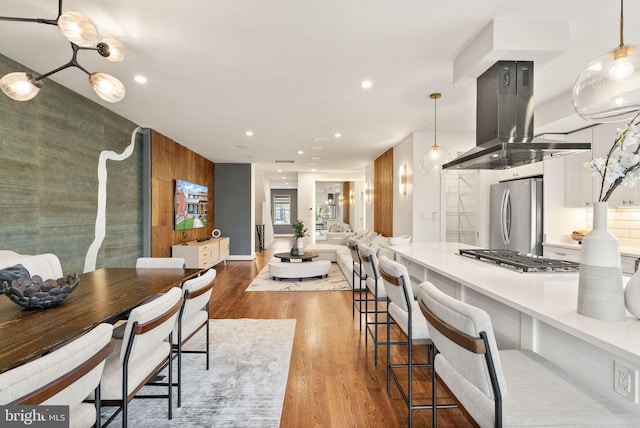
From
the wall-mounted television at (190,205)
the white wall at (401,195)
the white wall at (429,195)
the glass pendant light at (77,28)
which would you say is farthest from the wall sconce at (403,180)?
the glass pendant light at (77,28)

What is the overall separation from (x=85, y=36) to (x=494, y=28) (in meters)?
2.52

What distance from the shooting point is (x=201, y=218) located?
7.24 m

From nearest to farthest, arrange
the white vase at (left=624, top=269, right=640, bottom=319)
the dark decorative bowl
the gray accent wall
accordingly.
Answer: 1. the white vase at (left=624, top=269, right=640, bottom=319)
2. the dark decorative bowl
3. the gray accent wall

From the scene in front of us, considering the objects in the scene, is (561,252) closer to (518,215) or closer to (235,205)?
(518,215)

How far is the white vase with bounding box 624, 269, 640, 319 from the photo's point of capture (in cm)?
109

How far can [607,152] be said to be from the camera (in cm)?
356

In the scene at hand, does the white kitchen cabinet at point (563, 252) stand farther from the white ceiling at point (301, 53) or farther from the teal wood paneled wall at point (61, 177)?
the teal wood paneled wall at point (61, 177)

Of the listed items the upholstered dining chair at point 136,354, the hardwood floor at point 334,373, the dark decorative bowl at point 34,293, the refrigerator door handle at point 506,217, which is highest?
the refrigerator door handle at point 506,217

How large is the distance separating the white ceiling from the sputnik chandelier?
35cm

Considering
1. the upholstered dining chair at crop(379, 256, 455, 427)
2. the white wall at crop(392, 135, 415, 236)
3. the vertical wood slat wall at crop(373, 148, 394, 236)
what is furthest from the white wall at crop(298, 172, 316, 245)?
the upholstered dining chair at crop(379, 256, 455, 427)

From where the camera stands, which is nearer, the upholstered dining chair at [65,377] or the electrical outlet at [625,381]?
the upholstered dining chair at [65,377]

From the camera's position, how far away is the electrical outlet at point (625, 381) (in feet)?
3.35

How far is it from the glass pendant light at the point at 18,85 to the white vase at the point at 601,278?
2957 mm

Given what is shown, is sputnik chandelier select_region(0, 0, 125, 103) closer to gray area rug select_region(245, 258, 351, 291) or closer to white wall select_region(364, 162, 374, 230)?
gray area rug select_region(245, 258, 351, 291)
